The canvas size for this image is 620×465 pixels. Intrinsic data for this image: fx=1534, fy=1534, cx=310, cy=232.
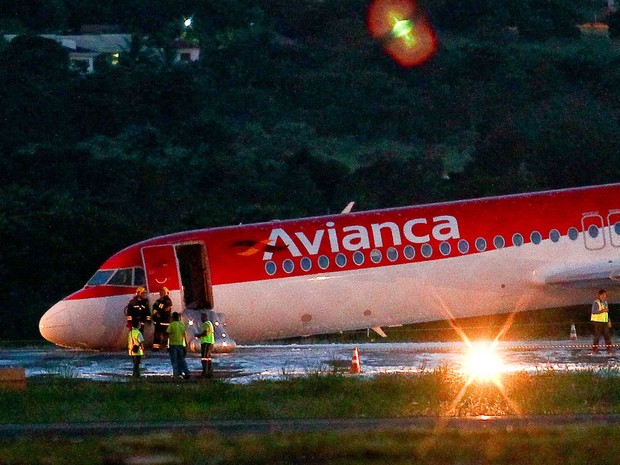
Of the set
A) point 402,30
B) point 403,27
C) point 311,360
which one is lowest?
point 311,360

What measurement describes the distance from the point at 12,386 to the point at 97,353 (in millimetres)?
10097

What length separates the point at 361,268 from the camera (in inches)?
1241

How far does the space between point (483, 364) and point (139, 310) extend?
677 cm

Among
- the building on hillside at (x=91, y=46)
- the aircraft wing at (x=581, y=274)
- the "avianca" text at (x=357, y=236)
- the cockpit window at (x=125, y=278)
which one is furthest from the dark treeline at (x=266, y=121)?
the aircraft wing at (x=581, y=274)

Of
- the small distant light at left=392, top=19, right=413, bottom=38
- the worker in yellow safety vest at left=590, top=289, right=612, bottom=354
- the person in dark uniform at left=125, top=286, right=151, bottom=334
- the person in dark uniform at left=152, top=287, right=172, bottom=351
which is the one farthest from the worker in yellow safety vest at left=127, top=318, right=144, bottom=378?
the small distant light at left=392, top=19, right=413, bottom=38

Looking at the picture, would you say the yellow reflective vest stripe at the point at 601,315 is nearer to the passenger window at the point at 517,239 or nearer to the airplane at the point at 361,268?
the airplane at the point at 361,268

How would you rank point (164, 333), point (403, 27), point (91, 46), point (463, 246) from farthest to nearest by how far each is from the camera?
point (403, 27)
point (91, 46)
point (463, 246)
point (164, 333)

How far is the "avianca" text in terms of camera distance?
3145 cm

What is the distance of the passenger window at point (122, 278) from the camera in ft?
105

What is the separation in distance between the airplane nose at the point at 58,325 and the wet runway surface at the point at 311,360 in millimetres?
508

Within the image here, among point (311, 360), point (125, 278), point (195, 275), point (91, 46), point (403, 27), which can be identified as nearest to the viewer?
point (311, 360)

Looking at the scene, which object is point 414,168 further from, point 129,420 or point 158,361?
point 129,420

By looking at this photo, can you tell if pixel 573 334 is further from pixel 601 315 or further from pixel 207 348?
pixel 207 348

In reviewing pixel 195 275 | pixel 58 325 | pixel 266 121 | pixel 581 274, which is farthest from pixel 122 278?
pixel 266 121
